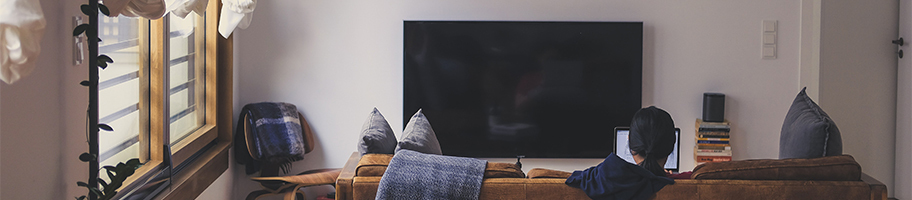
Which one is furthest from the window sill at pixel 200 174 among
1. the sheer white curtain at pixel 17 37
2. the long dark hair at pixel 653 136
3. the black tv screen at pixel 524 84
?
the long dark hair at pixel 653 136

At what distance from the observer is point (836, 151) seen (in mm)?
2217

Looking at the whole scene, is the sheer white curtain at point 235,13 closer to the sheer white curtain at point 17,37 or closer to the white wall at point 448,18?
the white wall at point 448,18

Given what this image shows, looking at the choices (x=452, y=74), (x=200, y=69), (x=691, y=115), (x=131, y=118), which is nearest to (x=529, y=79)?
(x=452, y=74)

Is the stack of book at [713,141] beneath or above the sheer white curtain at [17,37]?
beneath

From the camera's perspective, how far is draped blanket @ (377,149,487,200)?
1942 millimetres

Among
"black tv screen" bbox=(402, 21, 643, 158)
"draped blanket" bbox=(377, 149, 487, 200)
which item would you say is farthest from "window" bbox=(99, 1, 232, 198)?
"black tv screen" bbox=(402, 21, 643, 158)

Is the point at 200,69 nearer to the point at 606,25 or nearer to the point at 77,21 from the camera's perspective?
the point at 77,21

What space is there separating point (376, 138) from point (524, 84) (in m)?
1.69

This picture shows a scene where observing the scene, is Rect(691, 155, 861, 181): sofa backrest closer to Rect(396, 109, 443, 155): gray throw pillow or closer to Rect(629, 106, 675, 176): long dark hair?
Rect(629, 106, 675, 176): long dark hair

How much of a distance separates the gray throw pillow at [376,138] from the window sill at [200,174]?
0.82 metres

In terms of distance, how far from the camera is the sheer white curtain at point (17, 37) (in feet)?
4.13

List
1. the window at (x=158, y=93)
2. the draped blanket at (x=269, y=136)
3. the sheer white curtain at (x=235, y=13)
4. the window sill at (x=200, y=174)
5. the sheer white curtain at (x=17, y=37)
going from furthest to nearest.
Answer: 1. the draped blanket at (x=269, y=136)
2. the sheer white curtain at (x=235, y=13)
3. the window sill at (x=200, y=174)
4. the window at (x=158, y=93)
5. the sheer white curtain at (x=17, y=37)

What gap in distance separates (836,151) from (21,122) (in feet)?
8.07

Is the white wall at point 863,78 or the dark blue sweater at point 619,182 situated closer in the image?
the dark blue sweater at point 619,182
